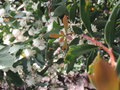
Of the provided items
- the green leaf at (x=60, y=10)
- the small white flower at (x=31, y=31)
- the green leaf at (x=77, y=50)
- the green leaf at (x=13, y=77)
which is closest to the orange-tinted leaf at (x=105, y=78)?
the green leaf at (x=77, y=50)

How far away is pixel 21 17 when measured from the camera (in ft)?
5.09

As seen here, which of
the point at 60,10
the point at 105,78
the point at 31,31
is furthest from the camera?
the point at 31,31

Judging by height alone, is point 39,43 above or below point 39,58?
above

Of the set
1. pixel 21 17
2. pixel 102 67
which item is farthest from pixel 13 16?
pixel 102 67

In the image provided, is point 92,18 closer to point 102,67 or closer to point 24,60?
point 24,60

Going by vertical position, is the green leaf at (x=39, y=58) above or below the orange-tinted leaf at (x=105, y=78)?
below

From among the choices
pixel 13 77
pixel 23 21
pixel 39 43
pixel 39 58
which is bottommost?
pixel 13 77

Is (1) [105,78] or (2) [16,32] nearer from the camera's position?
(1) [105,78]

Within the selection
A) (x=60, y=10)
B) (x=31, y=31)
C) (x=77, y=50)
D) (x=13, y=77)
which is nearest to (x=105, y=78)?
(x=77, y=50)

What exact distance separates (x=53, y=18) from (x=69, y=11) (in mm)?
139

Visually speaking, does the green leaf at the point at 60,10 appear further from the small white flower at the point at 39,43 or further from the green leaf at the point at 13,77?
the green leaf at the point at 13,77

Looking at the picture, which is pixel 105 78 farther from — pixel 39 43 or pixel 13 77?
pixel 13 77

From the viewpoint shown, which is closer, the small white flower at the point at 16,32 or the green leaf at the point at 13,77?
the small white flower at the point at 16,32

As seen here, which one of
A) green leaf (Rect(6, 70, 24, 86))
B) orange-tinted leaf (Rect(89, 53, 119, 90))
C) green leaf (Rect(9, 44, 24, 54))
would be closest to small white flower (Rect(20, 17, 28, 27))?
green leaf (Rect(9, 44, 24, 54))
